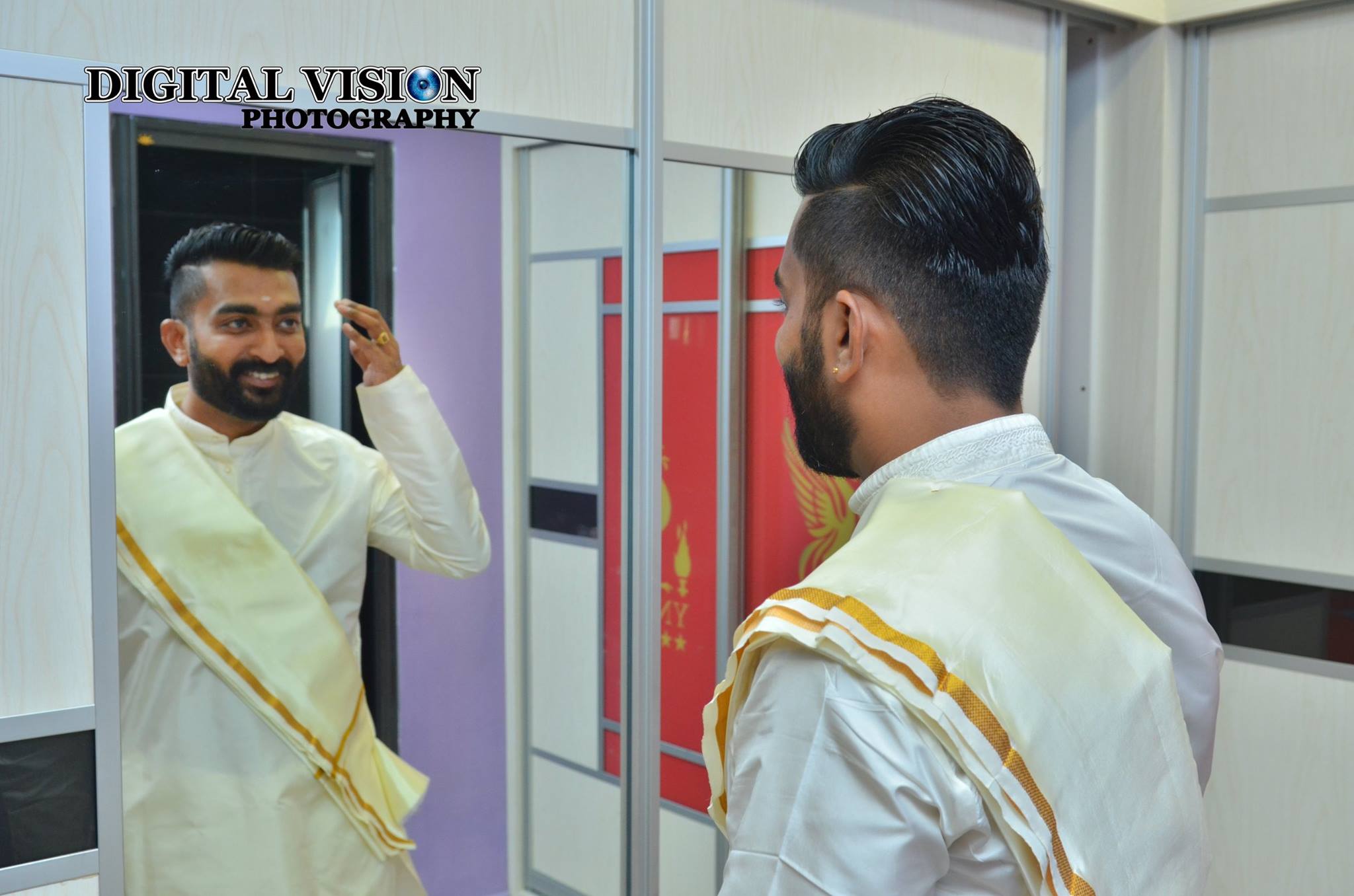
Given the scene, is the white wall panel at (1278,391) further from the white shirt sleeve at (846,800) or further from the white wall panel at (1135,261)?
the white shirt sleeve at (846,800)

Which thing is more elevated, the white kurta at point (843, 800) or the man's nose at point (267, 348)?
the man's nose at point (267, 348)

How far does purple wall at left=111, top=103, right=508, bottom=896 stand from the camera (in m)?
1.68

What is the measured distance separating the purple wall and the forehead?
0.31ft

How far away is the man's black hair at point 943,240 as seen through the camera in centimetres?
110

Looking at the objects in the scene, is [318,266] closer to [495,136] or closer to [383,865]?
[495,136]

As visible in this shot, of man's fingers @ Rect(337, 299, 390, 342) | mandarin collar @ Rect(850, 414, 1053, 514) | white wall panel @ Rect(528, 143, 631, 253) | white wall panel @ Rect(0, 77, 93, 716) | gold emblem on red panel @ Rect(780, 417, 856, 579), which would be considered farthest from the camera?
gold emblem on red panel @ Rect(780, 417, 856, 579)

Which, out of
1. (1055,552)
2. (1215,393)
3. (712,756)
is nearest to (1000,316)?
(1055,552)

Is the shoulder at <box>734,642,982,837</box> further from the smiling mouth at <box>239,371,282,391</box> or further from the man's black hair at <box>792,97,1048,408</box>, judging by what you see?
the smiling mouth at <box>239,371,282,391</box>

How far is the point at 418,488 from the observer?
5.59 feet

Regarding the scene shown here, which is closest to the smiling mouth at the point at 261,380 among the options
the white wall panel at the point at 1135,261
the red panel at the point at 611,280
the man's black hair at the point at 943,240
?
the red panel at the point at 611,280

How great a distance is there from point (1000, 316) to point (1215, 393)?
5.82ft

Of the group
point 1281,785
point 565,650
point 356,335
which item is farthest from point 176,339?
point 1281,785

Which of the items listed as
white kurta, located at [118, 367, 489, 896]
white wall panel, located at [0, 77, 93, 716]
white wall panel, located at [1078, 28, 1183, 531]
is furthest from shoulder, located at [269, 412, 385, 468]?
white wall panel, located at [1078, 28, 1183, 531]

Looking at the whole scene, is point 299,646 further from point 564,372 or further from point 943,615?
point 943,615
